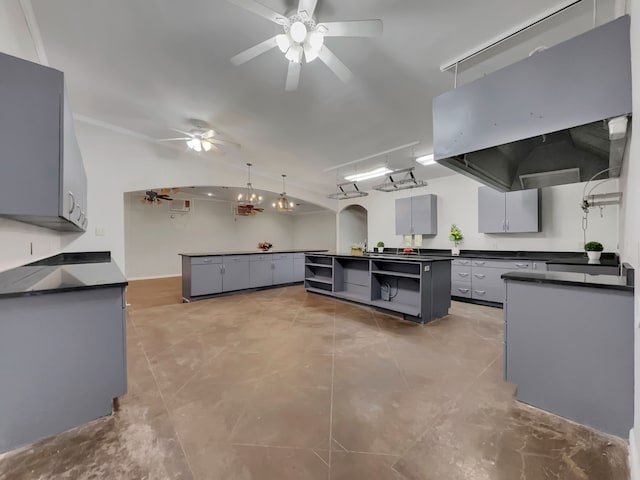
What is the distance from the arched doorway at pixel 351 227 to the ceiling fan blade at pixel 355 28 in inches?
255

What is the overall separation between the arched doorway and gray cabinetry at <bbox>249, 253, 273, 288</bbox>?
110 inches

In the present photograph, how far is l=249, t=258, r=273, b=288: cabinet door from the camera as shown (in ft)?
19.3

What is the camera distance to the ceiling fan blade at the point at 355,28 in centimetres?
169

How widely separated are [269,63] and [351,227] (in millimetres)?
6456

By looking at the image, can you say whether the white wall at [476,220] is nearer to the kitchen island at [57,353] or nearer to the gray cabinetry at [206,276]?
the gray cabinetry at [206,276]

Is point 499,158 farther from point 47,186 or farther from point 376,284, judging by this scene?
point 47,186

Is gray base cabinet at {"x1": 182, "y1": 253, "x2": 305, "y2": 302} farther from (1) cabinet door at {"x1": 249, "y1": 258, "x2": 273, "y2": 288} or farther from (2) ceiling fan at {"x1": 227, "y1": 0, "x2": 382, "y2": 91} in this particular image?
(2) ceiling fan at {"x1": 227, "y1": 0, "x2": 382, "y2": 91}

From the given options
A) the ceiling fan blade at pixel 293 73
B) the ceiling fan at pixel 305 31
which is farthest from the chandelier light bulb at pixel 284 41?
the ceiling fan blade at pixel 293 73

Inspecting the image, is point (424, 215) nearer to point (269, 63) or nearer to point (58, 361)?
point (269, 63)

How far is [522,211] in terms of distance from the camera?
4.45 metres

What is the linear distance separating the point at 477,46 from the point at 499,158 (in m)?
1.01

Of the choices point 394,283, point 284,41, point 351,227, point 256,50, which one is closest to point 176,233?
point 351,227

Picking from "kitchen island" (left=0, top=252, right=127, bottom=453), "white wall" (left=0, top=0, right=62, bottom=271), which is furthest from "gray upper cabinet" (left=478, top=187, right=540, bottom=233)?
"white wall" (left=0, top=0, right=62, bottom=271)

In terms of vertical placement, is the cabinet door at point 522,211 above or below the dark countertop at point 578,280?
above
